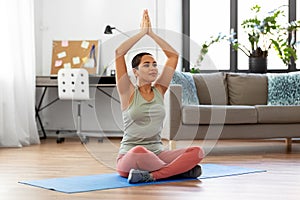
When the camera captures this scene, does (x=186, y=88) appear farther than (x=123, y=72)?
Yes

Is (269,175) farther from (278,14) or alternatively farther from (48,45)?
(48,45)

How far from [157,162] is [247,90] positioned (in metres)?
2.58

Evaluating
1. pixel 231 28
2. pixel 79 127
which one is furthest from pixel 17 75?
pixel 231 28

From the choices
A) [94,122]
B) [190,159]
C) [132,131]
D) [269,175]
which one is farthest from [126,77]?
[94,122]

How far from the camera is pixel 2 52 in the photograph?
21.2 ft

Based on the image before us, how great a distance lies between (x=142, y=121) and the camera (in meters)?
3.93

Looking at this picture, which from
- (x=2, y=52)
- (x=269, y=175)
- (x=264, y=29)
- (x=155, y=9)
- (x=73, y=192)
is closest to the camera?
(x=73, y=192)

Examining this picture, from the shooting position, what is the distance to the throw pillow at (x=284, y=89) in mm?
6105

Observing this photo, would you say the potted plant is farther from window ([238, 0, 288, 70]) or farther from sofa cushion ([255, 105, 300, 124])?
sofa cushion ([255, 105, 300, 124])

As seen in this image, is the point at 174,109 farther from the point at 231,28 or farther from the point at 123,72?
the point at 231,28

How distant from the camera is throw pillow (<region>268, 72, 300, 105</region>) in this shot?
20.0 ft

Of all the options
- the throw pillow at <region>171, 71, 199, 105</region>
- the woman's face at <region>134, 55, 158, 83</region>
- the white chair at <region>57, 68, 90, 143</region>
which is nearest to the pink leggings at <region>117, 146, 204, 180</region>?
the woman's face at <region>134, 55, 158, 83</region>

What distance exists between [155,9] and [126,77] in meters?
3.62

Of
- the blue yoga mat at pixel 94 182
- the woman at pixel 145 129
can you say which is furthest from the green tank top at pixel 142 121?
the blue yoga mat at pixel 94 182
